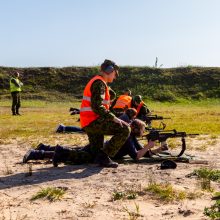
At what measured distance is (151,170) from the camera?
9312mm

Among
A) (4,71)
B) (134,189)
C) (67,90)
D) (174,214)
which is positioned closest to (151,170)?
(134,189)

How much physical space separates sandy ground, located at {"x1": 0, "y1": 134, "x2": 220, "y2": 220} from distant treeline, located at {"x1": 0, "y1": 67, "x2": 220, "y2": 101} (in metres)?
35.7

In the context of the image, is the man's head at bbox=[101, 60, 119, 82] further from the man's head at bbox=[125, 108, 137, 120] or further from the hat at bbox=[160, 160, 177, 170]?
the hat at bbox=[160, 160, 177, 170]

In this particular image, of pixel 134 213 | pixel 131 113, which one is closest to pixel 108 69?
pixel 131 113

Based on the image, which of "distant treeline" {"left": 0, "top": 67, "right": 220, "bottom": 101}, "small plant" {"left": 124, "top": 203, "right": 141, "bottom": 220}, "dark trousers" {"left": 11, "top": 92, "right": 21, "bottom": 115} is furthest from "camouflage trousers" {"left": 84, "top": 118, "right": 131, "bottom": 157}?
"distant treeline" {"left": 0, "top": 67, "right": 220, "bottom": 101}

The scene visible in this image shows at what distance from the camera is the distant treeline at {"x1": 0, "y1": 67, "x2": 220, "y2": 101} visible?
46.3 meters

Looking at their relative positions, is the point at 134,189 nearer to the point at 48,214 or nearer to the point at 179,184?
the point at 179,184

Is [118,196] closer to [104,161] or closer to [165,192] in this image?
[165,192]

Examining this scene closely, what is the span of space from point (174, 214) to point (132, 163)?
12.8 feet

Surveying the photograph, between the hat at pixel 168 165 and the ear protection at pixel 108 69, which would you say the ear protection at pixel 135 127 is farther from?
the ear protection at pixel 108 69

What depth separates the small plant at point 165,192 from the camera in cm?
707

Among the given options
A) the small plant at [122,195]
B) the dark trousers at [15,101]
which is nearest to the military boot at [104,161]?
the small plant at [122,195]

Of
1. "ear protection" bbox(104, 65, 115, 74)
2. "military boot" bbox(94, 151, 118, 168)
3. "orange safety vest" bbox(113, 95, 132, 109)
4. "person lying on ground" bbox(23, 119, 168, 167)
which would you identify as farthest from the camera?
"orange safety vest" bbox(113, 95, 132, 109)

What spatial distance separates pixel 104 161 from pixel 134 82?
4048 centimetres
